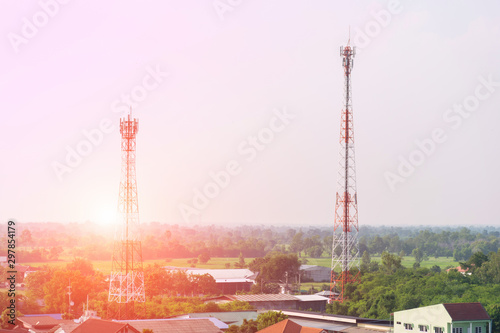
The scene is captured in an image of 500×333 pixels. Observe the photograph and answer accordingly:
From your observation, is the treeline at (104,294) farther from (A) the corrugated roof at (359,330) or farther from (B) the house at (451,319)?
(B) the house at (451,319)

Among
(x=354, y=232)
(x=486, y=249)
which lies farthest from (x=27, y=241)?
(x=354, y=232)

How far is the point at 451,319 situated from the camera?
23.0 meters

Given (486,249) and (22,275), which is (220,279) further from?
(486,249)

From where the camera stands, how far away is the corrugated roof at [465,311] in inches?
914

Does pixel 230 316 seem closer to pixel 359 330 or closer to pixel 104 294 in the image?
pixel 359 330

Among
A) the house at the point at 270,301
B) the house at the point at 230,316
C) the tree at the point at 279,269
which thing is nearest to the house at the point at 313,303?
the house at the point at 270,301

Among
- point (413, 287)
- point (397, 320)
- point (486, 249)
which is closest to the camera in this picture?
point (397, 320)

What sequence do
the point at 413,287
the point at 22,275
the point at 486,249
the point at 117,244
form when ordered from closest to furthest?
the point at 117,244 → the point at 413,287 → the point at 22,275 → the point at 486,249

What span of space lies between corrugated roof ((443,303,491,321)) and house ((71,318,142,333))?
33.6ft

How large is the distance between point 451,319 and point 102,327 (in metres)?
11.2

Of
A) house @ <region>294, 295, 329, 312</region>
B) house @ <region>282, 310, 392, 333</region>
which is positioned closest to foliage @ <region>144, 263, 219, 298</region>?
house @ <region>294, 295, 329, 312</region>

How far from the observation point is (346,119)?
118 ft

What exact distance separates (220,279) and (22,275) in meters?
16.2

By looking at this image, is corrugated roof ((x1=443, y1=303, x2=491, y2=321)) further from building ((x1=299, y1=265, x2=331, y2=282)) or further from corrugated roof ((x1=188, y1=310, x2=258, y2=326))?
building ((x1=299, y1=265, x2=331, y2=282))
